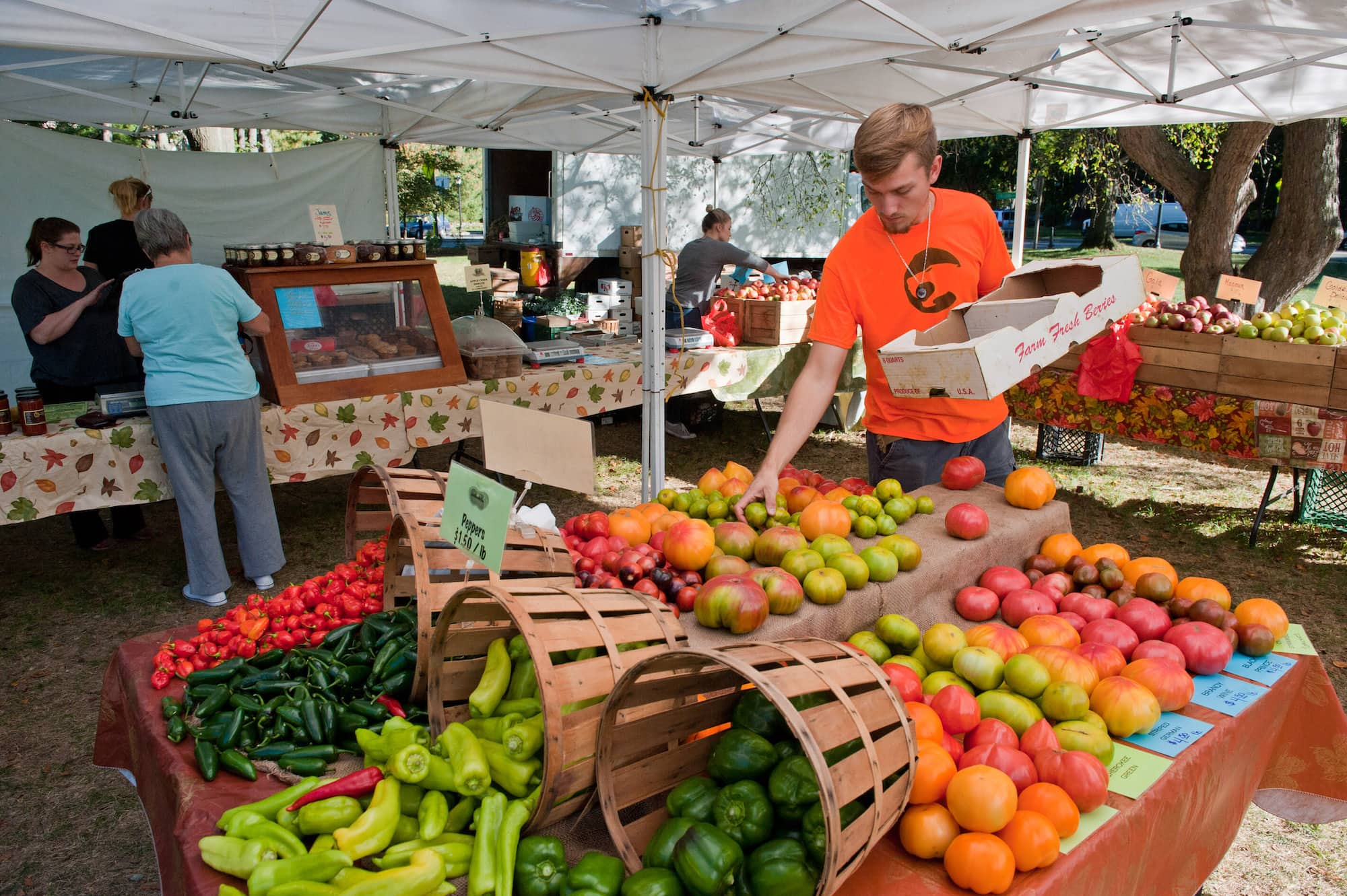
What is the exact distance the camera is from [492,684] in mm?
1687

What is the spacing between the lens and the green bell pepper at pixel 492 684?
1.66 metres

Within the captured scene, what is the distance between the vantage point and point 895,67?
6.00 m

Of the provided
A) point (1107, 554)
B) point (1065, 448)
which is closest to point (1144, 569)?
point (1107, 554)

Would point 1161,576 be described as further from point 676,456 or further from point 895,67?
point 676,456

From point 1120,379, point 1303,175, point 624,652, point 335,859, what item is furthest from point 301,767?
point 1303,175

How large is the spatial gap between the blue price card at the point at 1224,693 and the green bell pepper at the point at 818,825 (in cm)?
111

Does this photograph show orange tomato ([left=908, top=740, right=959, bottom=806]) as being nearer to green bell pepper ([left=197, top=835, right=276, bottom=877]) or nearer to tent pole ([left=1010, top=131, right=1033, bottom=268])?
green bell pepper ([left=197, top=835, right=276, bottom=877])

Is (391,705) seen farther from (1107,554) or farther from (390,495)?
(1107,554)

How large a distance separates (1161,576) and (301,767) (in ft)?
7.13

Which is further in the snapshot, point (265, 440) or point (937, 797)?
point (265, 440)

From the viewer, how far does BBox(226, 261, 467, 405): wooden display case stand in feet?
15.9

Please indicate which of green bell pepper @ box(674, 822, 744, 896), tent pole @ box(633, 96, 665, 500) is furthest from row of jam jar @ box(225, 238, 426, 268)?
green bell pepper @ box(674, 822, 744, 896)

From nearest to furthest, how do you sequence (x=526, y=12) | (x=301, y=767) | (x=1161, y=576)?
1. (x=301, y=767)
2. (x=1161, y=576)
3. (x=526, y=12)

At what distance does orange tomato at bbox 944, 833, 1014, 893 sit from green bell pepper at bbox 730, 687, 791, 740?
332mm
